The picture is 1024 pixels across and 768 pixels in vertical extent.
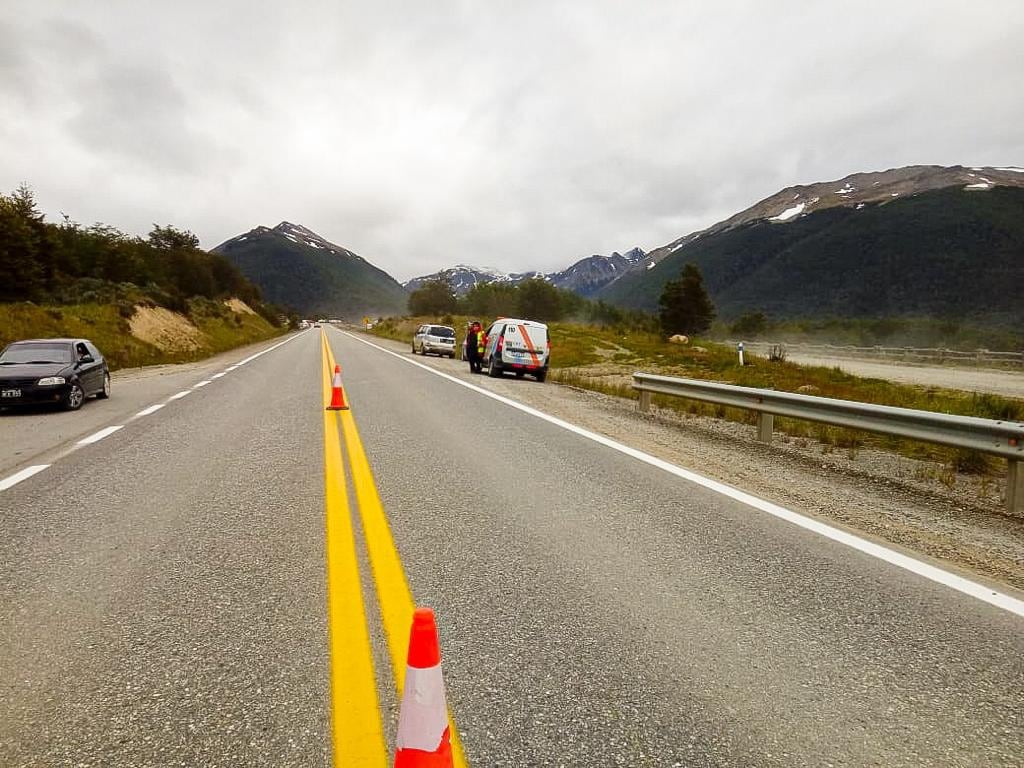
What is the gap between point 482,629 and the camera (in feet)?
9.80

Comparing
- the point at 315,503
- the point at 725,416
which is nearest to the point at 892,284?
the point at 725,416

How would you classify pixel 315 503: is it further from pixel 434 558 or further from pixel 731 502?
pixel 731 502

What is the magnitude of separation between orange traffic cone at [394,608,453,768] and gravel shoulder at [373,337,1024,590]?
3.83 m

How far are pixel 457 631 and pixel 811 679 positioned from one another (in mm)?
1603

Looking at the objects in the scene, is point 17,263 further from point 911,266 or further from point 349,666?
point 911,266

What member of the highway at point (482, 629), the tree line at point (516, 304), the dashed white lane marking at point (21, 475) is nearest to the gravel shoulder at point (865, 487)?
the highway at point (482, 629)

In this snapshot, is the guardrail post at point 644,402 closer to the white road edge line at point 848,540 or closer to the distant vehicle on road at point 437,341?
the white road edge line at point 848,540

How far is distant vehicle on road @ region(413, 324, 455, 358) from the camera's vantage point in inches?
1345

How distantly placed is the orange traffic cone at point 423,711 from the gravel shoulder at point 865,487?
3.83 meters

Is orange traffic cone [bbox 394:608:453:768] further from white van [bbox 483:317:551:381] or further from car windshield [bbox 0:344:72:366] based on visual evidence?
white van [bbox 483:317:551:381]

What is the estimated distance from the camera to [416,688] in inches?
68.7

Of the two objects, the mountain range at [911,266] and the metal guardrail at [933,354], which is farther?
the mountain range at [911,266]

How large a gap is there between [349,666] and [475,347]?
19762 millimetres

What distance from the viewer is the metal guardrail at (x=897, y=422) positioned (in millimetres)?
5660
